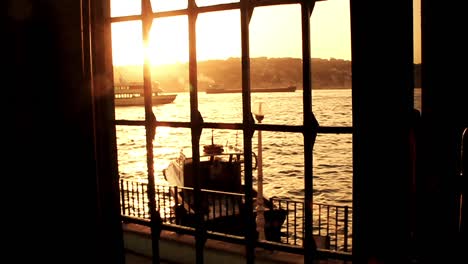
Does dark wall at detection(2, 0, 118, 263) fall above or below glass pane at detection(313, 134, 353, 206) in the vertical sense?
above

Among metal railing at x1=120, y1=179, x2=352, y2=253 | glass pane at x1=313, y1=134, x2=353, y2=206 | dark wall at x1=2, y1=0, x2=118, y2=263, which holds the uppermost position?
dark wall at x1=2, y1=0, x2=118, y2=263

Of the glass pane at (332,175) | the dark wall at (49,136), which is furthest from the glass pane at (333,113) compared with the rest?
the dark wall at (49,136)

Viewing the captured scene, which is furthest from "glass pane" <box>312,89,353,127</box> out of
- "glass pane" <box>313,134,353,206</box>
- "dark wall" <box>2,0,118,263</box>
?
"dark wall" <box>2,0,118,263</box>

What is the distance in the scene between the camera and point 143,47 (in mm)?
2559
